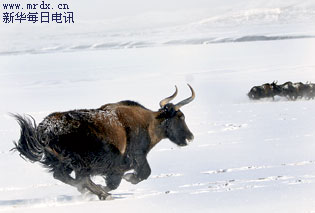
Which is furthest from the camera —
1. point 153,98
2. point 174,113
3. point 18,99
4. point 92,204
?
point 18,99

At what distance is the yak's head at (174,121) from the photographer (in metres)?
7.56

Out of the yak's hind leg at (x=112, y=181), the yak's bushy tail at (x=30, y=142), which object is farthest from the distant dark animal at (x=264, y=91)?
the yak's bushy tail at (x=30, y=142)

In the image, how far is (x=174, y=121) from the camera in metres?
7.72

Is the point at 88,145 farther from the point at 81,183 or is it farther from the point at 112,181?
the point at 112,181

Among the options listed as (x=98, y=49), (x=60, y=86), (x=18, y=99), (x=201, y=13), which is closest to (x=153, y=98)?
(x=18, y=99)

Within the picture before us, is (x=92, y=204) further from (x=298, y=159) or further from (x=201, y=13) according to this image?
(x=201, y=13)

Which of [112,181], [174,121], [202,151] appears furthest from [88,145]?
[202,151]

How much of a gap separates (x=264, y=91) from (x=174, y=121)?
39.2 ft

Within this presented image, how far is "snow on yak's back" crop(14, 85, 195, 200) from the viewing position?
602cm

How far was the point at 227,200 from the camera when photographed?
594 cm

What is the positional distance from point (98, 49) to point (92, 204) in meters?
58.1

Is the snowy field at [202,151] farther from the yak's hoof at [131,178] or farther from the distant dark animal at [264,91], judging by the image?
the distant dark animal at [264,91]

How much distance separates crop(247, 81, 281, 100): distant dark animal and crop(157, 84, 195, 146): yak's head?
1167 centimetres

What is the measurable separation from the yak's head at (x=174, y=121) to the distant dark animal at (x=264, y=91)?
11670mm
